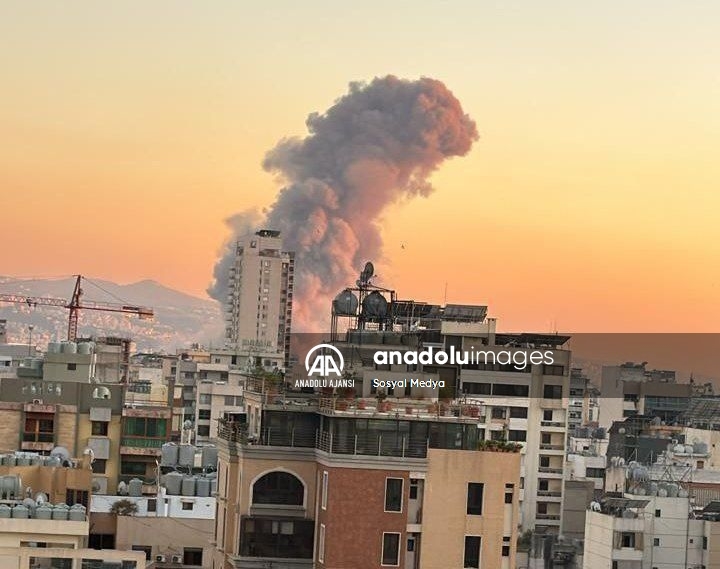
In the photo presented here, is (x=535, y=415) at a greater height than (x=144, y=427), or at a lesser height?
greater

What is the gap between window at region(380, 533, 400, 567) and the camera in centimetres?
6131

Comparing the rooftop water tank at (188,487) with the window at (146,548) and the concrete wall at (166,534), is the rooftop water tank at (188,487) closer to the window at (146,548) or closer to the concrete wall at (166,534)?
the concrete wall at (166,534)

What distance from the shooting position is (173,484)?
80625 mm

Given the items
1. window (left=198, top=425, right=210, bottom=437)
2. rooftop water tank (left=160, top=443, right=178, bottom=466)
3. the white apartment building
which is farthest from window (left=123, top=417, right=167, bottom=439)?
window (left=198, top=425, right=210, bottom=437)

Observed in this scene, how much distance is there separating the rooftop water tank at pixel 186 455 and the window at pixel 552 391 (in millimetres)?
25483

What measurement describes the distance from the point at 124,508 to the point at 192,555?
2771mm

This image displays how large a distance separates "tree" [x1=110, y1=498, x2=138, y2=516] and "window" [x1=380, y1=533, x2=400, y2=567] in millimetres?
17976

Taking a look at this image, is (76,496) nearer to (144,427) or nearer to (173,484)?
(173,484)

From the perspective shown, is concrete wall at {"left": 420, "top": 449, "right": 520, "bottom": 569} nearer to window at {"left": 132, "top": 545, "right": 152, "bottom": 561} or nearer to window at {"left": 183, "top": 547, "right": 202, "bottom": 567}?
window at {"left": 183, "top": 547, "right": 202, "bottom": 567}

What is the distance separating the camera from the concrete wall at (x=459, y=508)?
6150 centimetres

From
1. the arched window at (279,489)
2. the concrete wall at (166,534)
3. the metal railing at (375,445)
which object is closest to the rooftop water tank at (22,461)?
the concrete wall at (166,534)

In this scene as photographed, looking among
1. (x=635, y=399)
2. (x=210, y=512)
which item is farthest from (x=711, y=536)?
(x=635, y=399)

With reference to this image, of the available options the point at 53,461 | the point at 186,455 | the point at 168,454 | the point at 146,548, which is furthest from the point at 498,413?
the point at 53,461

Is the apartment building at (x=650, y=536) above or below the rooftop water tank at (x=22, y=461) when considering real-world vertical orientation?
below
